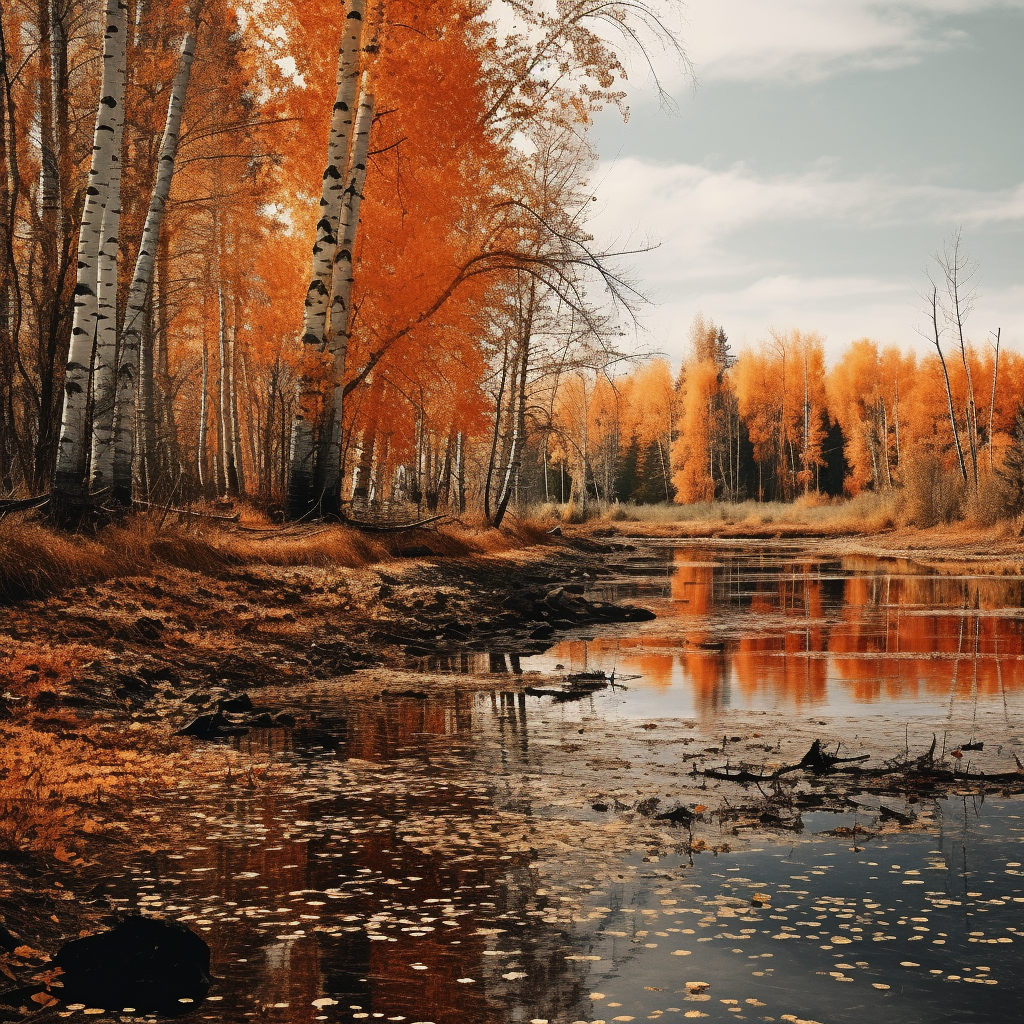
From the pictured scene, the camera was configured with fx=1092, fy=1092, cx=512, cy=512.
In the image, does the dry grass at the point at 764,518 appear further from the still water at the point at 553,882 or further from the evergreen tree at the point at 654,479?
the still water at the point at 553,882

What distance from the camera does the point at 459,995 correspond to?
3248 mm

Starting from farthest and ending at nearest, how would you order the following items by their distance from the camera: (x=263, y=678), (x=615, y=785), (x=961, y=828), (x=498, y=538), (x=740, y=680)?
1. (x=498, y=538)
2. (x=740, y=680)
3. (x=263, y=678)
4. (x=615, y=785)
5. (x=961, y=828)

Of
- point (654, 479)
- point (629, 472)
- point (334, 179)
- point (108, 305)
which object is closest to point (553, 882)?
point (108, 305)

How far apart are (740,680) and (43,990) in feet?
24.8

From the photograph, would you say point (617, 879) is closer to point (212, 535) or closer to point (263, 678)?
point (263, 678)

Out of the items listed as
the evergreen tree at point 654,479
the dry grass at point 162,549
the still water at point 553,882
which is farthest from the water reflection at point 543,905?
the evergreen tree at point 654,479

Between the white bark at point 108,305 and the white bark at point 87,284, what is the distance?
63mm

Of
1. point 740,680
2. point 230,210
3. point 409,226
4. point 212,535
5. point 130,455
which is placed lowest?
point 740,680

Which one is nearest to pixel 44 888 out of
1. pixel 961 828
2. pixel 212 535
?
pixel 961 828

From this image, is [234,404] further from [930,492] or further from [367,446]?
[930,492]

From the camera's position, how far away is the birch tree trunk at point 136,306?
12.1 meters

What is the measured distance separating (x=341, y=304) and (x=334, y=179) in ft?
5.46

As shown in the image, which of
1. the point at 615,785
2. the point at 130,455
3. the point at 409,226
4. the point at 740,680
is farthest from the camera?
the point at 409,226

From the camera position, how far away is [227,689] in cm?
850
